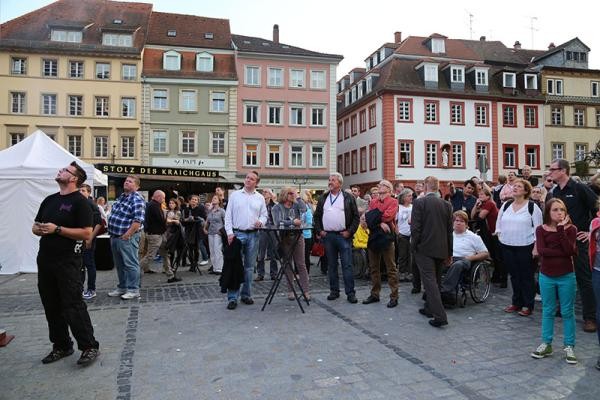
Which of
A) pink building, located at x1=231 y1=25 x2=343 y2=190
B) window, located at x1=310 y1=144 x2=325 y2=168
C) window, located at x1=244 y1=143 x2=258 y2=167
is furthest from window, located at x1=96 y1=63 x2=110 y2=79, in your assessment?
window, located at x1=310 y1=144 x2=325 y2=168

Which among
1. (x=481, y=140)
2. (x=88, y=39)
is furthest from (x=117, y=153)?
(x=481, y=140)

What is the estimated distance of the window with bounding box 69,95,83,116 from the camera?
1369 inches

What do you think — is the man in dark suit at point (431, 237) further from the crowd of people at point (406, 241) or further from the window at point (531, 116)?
the window at point (531, 116)

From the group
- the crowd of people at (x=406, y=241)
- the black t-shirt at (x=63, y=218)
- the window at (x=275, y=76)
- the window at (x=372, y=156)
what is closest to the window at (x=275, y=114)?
the window at (x=275, y=76)

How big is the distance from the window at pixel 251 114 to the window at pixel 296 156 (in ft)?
11.8

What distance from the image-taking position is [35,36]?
35500 mm

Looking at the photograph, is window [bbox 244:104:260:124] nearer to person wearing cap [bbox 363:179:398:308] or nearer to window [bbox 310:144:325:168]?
window [bbox 310:144:325:168]

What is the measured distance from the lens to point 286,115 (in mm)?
37188

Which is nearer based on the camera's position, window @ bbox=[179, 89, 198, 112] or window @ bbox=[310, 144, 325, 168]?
window @ bbox=[179, 89, 198, 112]

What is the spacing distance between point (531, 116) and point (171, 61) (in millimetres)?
30210

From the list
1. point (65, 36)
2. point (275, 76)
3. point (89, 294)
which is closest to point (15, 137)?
point (65, 36)

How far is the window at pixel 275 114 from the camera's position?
36.9 m

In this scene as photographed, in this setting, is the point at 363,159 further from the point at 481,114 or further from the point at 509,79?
the point at 509,79

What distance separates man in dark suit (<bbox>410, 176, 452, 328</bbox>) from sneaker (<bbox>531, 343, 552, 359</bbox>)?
53.4 inches
